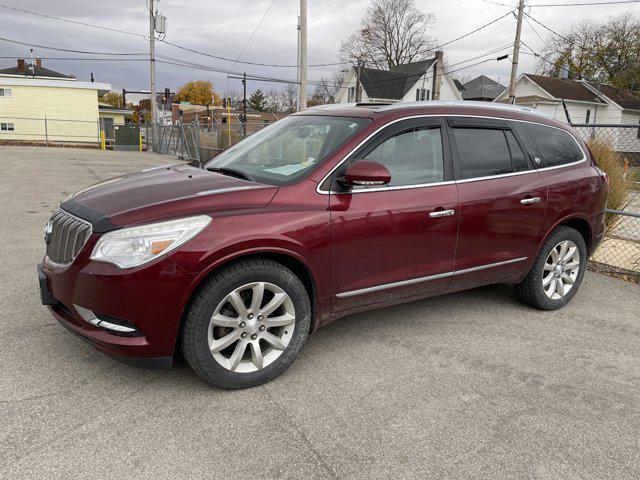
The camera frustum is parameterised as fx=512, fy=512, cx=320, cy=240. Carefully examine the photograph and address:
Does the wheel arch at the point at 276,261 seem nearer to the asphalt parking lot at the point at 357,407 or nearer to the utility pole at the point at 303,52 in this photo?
the asphalt parking lot at the point at 357,407

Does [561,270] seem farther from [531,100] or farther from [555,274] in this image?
[531,100]

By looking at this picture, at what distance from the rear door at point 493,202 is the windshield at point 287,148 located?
3.12 feet

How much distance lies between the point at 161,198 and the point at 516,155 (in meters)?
2.91

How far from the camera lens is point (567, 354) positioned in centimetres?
385

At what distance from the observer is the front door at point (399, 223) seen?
3.38 meters

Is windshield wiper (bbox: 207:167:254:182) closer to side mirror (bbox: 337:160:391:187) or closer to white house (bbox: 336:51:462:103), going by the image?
side mirror (bbox: 337:160:391:187)

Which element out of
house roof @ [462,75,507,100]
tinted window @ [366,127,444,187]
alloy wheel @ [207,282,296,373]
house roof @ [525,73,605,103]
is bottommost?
alloy wheel @ [207,282,296,373]

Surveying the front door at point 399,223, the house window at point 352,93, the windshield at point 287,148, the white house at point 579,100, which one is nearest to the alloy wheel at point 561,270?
the front door at point 399,223

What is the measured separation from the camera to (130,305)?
2.74 meters

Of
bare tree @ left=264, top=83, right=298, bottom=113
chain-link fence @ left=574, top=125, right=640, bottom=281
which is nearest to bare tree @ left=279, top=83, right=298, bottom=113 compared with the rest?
bare tree @ left=264, top=83, right=298, bottom=113

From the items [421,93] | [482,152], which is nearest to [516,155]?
[482,152]

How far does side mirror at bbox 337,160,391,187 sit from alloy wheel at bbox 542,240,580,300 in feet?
7.20

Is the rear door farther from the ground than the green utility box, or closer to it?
closer to it

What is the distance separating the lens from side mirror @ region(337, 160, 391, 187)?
3203 mm
